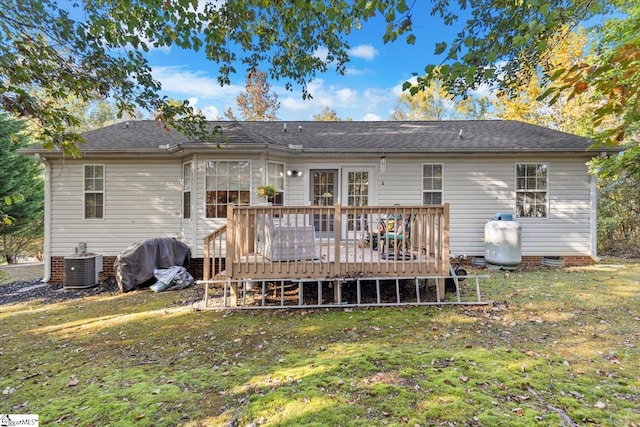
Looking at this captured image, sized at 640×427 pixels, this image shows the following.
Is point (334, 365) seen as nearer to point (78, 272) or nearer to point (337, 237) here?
point (337, 237)

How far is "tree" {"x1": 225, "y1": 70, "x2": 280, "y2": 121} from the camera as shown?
22922mm

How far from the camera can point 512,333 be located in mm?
3979

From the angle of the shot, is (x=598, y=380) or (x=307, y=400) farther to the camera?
(x=598, y=380)

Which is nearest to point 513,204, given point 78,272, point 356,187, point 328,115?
point 356,187

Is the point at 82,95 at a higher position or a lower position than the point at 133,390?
higher

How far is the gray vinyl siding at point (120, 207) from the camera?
315 inches

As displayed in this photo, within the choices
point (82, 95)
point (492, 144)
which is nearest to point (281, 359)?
point (82, 95)

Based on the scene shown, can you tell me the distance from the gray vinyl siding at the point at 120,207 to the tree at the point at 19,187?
4.36 meters

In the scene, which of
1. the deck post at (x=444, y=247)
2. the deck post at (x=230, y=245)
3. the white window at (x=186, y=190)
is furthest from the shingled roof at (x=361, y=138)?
the deck post at (x=444, y=247)

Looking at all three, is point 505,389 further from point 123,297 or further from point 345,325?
point 123,297

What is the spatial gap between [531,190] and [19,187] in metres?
17.0

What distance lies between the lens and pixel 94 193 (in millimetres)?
8086

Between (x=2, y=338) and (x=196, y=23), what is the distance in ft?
16.2

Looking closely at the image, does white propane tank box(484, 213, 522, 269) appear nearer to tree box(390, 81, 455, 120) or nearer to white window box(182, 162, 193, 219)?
white window box(182, 162, 193, 219)
